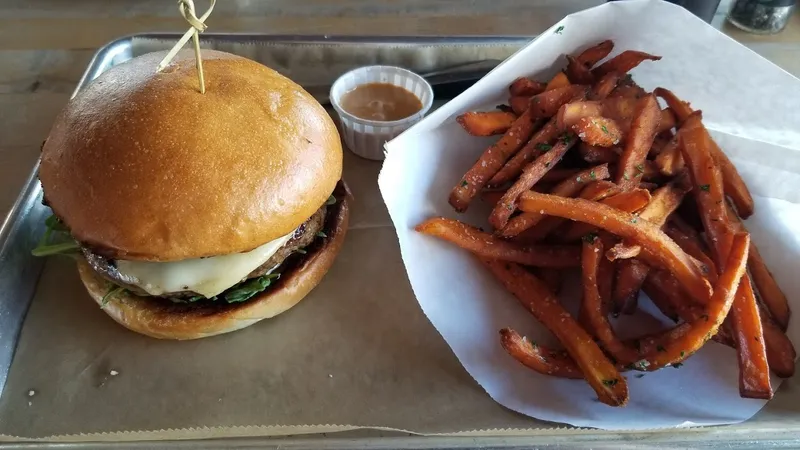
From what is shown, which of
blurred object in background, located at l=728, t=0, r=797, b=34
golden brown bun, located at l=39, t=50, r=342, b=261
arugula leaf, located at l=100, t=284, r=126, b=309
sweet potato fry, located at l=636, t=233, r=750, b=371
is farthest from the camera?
blurred object in background, located at l=728, t=0, r=797, b=34

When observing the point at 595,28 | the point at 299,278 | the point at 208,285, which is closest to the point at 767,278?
the point at 595,28

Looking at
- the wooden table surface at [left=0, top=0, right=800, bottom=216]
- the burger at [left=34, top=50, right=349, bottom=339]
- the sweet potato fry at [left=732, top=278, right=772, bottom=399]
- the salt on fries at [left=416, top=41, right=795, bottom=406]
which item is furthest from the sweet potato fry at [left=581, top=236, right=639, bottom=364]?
the wooden table surface at [left=0, top=0, right=800, bottom=216]

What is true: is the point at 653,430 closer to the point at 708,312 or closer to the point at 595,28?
the point at 708,312

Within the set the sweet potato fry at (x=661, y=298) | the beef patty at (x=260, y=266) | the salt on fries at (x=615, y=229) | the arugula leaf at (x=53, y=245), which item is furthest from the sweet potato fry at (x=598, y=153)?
the arugula leaf at (x=53, y=245)

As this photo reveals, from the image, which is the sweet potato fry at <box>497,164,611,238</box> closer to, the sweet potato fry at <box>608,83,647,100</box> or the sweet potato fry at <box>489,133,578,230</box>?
the sweet potato fry at <box>489,133,578,230</box>

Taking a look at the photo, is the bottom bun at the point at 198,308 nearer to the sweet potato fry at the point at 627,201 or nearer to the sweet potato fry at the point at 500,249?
the sweet potato fry at the point at 500,249

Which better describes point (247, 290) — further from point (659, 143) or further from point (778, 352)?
point (778, 352)

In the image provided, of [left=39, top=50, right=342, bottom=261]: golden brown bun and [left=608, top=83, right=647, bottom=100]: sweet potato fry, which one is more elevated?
[left=608, top=83, right=647, bottom=100]: sweet potato fry
